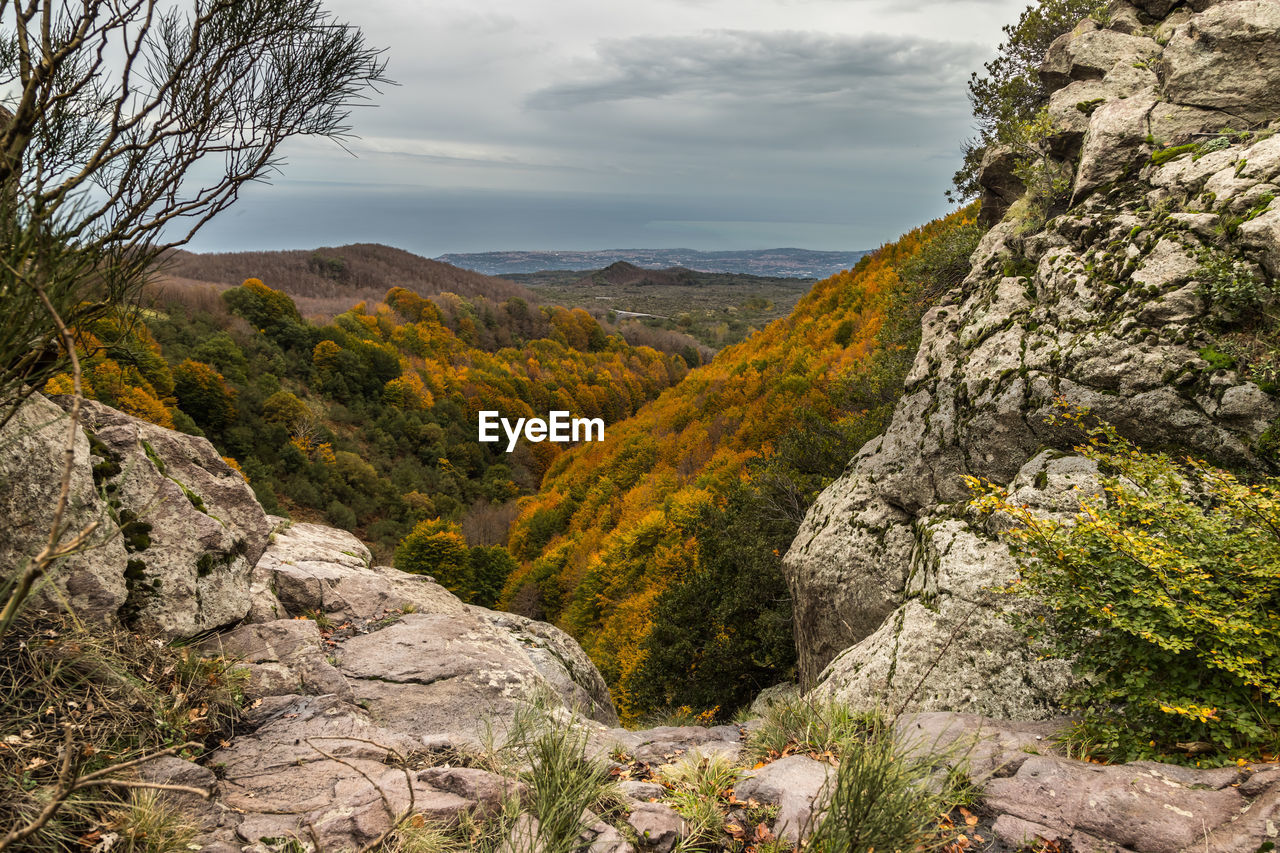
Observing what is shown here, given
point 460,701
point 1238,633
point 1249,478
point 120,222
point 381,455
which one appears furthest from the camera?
point 381,455

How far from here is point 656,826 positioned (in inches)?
141

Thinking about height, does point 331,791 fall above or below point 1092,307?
below

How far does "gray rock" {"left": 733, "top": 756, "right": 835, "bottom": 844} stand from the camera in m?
3.49

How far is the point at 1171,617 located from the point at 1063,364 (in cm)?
357

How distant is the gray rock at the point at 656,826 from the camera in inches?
137

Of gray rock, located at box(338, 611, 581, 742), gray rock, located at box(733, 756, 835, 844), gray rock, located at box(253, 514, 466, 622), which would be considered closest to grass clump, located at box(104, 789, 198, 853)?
gray rock, located at box(338, 611, 581, 742)

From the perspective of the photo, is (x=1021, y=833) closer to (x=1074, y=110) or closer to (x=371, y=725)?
(x=371, y=725)

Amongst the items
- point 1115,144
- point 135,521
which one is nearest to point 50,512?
point 135,521

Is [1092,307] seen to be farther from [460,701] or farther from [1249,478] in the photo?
[460,701]

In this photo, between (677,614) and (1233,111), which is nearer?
(1233,111)

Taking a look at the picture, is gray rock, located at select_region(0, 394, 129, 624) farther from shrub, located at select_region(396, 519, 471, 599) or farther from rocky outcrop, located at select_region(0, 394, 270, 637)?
shrub, located at select_region(396, 519, 471, 599)

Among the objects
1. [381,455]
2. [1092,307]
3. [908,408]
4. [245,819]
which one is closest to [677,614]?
[908,408]

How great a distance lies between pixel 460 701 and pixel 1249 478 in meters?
6.84

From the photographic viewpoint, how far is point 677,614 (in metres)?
13.9
